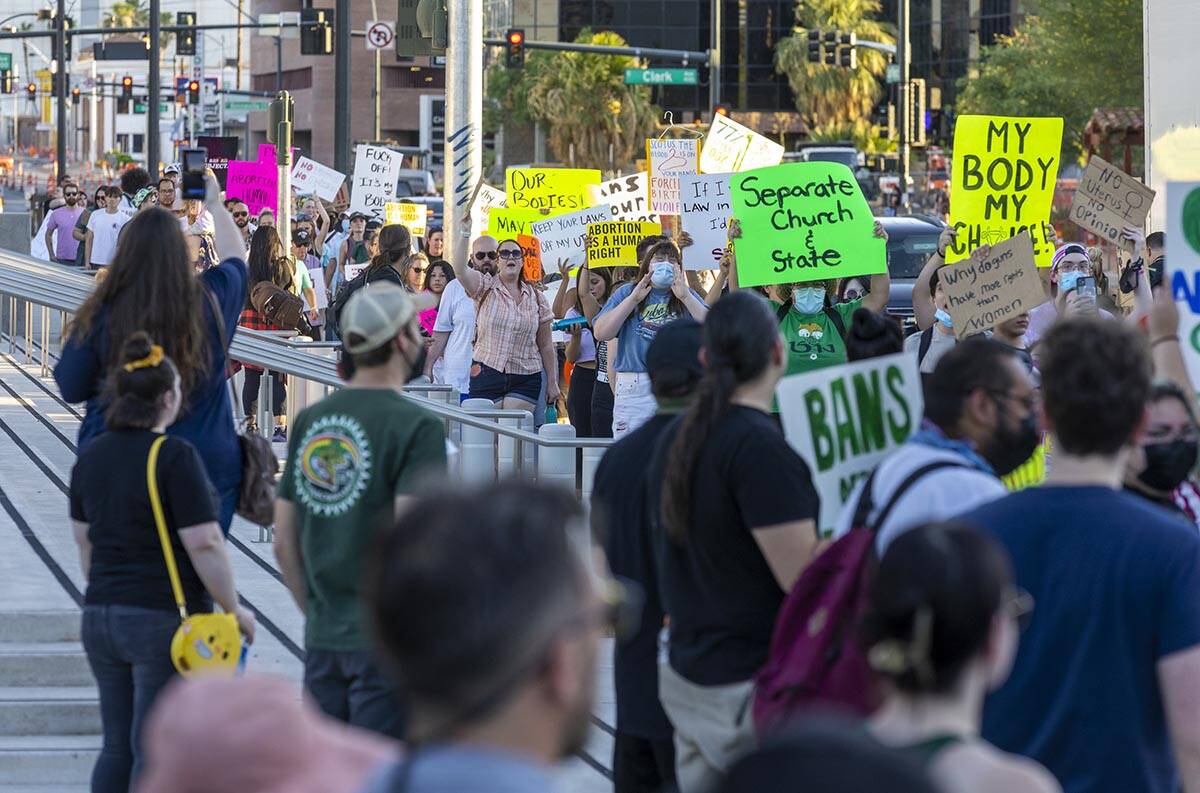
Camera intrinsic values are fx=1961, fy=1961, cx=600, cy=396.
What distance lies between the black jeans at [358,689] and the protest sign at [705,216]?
8.31 metres

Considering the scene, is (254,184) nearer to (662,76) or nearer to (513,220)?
(513,220)

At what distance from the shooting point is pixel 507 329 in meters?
11.6

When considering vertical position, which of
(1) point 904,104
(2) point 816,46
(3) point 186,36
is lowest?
(1) point 904,104

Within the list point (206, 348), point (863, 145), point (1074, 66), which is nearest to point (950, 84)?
point (863, 145)

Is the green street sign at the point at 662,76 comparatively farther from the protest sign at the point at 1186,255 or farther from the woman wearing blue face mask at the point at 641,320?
the protest sign at the point at 1186,255

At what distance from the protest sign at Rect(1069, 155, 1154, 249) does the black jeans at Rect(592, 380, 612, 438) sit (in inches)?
109

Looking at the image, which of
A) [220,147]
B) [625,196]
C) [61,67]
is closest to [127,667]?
[625,196]

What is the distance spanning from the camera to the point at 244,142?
10631cm

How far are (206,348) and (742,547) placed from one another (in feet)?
6.88

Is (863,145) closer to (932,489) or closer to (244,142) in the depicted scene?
(244,142)

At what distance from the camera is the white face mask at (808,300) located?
9.64 metres

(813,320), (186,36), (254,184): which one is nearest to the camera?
(813,320)

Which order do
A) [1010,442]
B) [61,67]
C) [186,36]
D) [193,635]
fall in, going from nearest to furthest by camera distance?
[1010,442], [193,635], [186,36], [61,67]

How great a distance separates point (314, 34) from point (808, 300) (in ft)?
79.2
